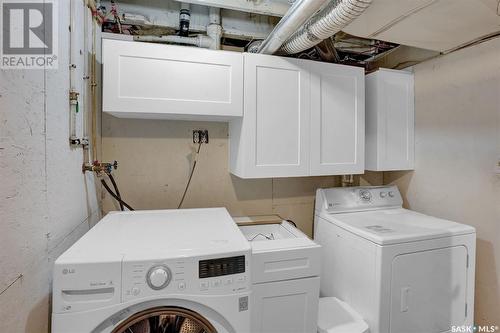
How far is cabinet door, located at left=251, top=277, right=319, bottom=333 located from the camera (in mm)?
1333

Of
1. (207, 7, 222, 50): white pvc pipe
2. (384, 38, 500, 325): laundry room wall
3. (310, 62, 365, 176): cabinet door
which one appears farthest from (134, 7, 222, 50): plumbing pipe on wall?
(384, 38, 500, 325): laundry room wall

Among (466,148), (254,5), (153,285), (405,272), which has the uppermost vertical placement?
(254,5)

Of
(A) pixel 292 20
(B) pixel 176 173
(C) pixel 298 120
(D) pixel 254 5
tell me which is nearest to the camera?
(A) pixel 292 20

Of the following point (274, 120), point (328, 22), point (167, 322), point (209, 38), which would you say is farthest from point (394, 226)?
point (209, 38)

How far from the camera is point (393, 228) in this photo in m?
1.64

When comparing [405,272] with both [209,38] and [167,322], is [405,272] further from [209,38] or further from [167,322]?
[209,38]

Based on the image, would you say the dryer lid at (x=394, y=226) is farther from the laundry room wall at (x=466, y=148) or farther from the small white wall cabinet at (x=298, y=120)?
the small white wall cabinet at (x=298, y=120)

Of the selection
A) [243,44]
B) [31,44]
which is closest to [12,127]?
[31,44]

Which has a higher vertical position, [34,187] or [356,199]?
[34,187]

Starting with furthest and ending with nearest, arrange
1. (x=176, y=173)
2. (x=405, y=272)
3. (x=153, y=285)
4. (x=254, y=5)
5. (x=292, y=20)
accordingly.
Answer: (x=176, y=173) → (x=254, y=5) → (x=405, y=272) → (x=292, y=20) → (x=153, y=285)

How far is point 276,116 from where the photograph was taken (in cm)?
171

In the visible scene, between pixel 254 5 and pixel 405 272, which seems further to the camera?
pixel 254 5

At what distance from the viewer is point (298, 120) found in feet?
5.74

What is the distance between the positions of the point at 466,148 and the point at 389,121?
21.4 inches
